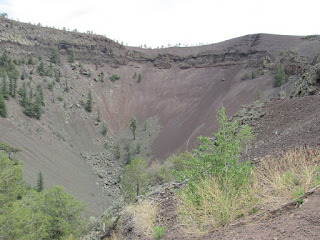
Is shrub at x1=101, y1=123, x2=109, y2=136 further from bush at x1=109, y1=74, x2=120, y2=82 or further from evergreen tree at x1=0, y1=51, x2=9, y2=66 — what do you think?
evergreen tree at x1=0, y1=51, x2=9, y2=66

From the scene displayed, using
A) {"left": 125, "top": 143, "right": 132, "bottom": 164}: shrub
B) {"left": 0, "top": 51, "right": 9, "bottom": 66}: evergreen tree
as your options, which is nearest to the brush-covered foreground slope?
{"left": 125, "top": 143, "right": 132, "bottom": 164}: shrub

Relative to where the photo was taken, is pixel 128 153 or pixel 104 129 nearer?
pixel 128 153

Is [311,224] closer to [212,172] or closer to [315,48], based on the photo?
[212,172]

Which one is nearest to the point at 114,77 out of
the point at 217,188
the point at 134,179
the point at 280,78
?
the point at 280,78

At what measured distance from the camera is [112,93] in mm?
62375

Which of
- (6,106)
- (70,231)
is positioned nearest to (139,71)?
(6,106)

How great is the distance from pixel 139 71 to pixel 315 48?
4674cm

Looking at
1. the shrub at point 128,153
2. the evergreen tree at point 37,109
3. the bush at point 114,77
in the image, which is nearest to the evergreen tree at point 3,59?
the evergreen tree at point 37,109

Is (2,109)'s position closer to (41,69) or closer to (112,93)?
(41,69)

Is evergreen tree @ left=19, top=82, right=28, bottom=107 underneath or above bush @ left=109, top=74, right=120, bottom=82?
underneath

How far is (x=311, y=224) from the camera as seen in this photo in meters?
3.18

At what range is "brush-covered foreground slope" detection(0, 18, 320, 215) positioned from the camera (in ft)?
120

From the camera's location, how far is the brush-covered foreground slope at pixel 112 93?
3656 cm

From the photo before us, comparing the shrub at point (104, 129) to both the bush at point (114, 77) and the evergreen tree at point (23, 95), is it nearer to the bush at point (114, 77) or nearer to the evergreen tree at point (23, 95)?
the evergreen tree at point (23, 95)
